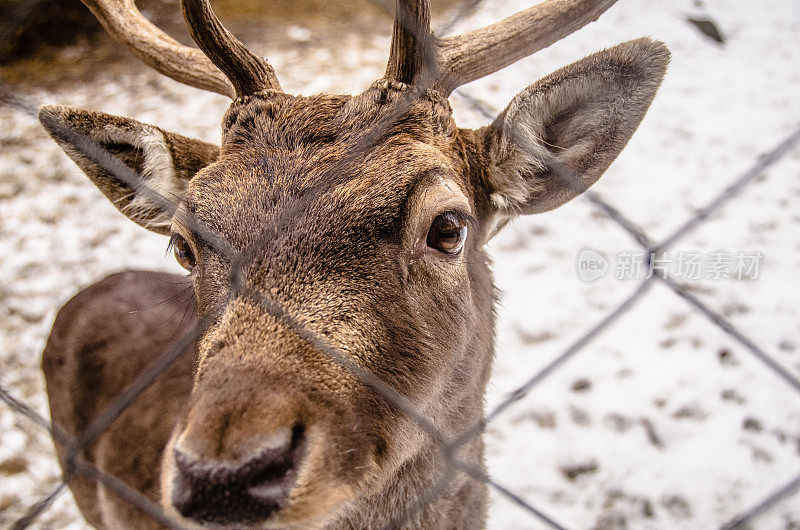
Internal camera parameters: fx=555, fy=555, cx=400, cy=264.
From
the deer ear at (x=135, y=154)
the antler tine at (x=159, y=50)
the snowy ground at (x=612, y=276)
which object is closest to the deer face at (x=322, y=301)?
the deer ear at (x=135, y=154)

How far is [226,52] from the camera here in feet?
6.71

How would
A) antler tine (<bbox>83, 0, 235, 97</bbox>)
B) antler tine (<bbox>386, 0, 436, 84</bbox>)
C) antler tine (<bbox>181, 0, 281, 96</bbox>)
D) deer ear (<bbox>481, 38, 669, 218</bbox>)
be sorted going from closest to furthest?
deer ear (<bbox>481, 38, 669, 218</bbox>) < antler tine (<bbox>386, 0, 436, 84</bbox>) < antler tine (<bbox>181, 0, 281, 96</bbox>) < antler tine (<bbox>83, 0, 235, 97</bbox>)

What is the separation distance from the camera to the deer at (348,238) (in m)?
1.34

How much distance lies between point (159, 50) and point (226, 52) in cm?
63

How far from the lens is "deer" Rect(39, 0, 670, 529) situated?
1343 millimetres

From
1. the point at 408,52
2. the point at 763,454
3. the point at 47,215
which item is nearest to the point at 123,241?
the point at 47,215

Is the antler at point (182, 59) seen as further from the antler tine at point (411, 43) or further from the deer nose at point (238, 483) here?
the deer nose at point (238, 483)

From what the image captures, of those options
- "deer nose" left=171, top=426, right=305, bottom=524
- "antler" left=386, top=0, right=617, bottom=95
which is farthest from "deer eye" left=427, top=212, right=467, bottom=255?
"deer nose" left=171, top=426, right=305, bottom=524

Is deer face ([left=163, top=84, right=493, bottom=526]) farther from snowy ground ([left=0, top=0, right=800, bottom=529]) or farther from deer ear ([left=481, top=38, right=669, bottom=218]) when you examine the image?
snowy ground ([left=0, top=0, right=800, bottom=529])

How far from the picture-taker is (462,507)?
2223 millimetres

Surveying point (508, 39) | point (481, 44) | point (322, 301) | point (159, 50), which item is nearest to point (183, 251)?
point (322, 301)

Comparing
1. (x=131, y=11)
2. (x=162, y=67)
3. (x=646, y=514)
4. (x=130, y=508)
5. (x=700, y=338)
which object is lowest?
(x=646, y=514)

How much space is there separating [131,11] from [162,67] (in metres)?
Result: 0.34

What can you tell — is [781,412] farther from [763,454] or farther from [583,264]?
[583,264]
